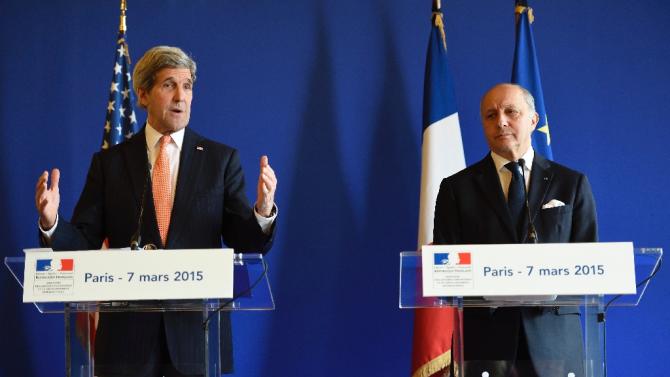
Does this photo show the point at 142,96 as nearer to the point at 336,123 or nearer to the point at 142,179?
the point at 142,179

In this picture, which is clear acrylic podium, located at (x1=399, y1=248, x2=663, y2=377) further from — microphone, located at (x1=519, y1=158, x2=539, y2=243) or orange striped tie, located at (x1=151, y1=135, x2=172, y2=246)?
orange striped tie, located at (x1=151, y1=135, x2=172, y2=246)

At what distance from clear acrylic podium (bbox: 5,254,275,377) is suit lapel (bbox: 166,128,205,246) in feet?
1.61

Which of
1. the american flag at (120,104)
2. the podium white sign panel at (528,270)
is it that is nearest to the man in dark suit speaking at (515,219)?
the podium white sign panel at (528,270)

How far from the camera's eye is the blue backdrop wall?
443cm

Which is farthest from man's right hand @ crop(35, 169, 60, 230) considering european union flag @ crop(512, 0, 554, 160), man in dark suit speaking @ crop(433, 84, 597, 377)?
european union flag @ crop(512, 0, 554, 160)

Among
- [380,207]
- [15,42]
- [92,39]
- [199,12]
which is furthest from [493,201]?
[15,42]

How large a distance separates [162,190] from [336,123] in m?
1.82

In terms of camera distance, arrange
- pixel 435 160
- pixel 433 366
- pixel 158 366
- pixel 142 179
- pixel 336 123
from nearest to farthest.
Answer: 1. pixel 158 366
2. pixel 142 179
3. pixel 433 366
4. pixel 435 160
5. pixel 336 123

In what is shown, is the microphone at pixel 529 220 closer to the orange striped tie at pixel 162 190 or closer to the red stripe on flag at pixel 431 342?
the orange striped tie at pixel 162 190

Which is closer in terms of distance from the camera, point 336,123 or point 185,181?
point 185,181

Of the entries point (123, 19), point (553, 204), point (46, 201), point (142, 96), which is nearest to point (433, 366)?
point (553, 204)

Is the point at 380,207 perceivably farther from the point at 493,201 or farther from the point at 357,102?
the point at 493,201

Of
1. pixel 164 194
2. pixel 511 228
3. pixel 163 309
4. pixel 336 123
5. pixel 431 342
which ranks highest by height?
pixel 336 123

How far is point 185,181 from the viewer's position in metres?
2.87
